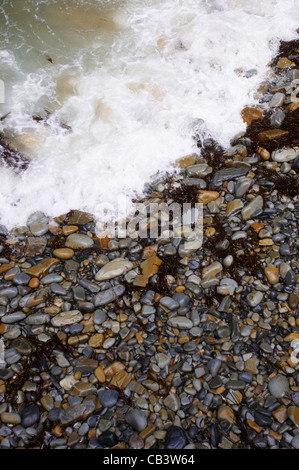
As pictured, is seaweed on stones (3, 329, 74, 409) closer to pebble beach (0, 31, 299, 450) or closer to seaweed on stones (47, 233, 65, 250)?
pebble beach (0, 31, 299, 450)

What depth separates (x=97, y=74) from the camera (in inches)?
286

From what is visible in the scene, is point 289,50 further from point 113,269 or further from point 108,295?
point 108,295

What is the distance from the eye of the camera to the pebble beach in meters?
3.41

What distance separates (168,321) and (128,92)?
503 centimetres

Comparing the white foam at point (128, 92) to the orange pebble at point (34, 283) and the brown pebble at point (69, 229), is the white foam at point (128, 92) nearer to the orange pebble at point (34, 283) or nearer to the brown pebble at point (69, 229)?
the brown pebble at point (69, 229)

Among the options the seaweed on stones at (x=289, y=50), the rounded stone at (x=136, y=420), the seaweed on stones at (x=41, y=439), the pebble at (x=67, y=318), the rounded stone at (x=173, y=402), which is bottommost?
the seaweed on stones at (x=41, y=439)

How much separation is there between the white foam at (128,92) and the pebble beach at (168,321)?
1.74 feet

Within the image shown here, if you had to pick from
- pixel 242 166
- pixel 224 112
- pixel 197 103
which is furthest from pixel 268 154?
pixel 197 103

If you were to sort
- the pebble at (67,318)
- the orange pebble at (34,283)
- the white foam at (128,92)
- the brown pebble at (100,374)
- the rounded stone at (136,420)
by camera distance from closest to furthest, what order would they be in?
the rounded stone at (136,420)
the brown pebble at (100,374)
the pebble at (67,318)
the orange pebble at (34,283)
the white foam at (128,92)

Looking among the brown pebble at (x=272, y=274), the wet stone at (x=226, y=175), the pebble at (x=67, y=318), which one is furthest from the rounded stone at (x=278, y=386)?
the wet stone at (x=226, y=175)

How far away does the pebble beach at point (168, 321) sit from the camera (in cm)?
341

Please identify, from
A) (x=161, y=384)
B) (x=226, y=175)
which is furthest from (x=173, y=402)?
(x=226, y=175)

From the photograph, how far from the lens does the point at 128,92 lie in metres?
6.88
